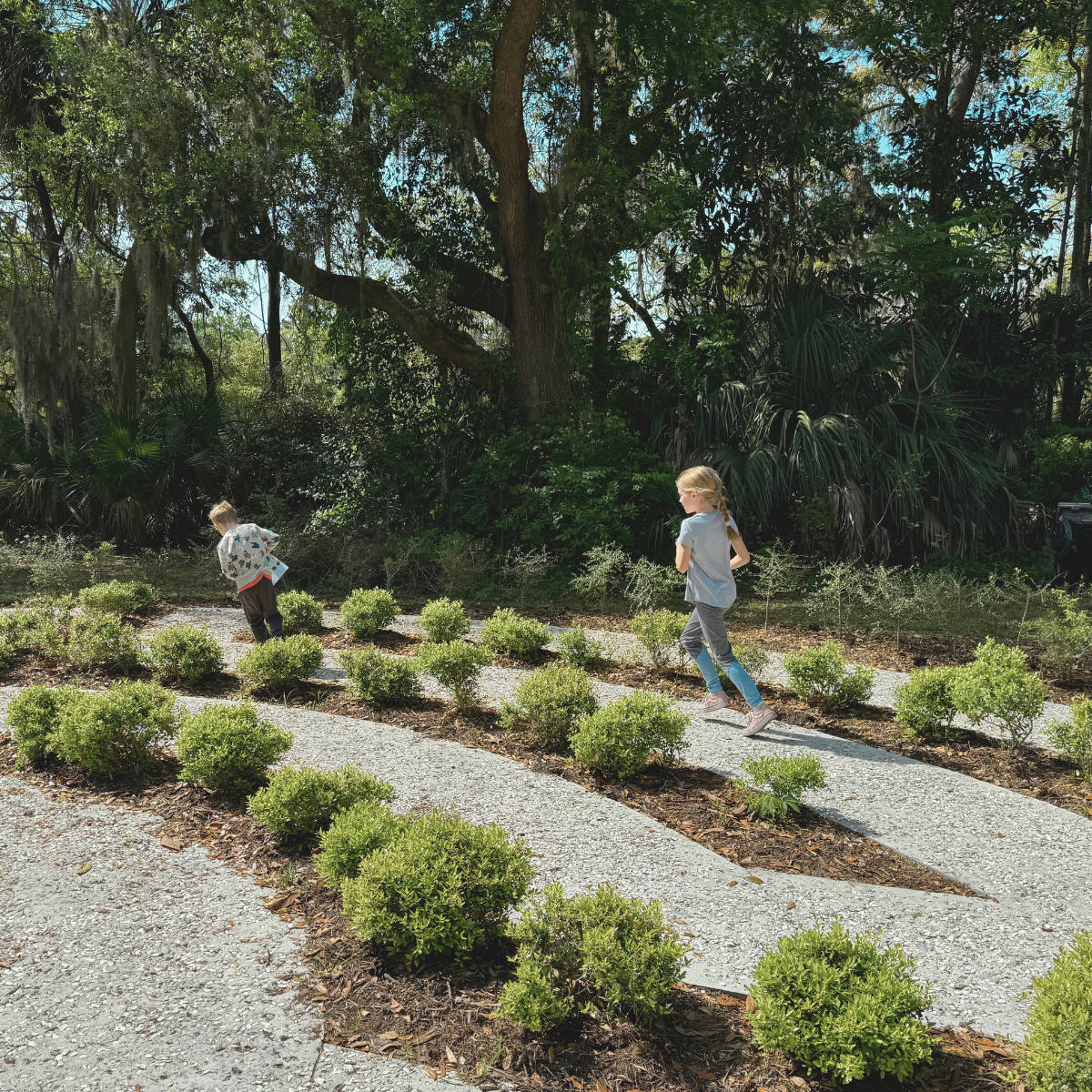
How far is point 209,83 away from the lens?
1078 cm

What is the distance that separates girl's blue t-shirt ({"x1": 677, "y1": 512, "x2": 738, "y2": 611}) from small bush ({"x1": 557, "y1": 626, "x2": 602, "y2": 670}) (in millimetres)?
1392

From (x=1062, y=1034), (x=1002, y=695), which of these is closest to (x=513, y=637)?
(x=1002, y=695)

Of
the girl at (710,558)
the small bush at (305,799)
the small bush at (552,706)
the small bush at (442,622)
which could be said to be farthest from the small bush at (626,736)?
the small bush at (442,622)

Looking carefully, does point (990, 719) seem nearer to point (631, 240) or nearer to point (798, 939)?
point (798, 939)

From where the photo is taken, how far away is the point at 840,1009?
8.00 ft

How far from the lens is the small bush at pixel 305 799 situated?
12.5 feet

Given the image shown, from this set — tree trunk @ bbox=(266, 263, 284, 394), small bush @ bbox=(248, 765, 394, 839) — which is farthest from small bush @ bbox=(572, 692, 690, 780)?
tree trunk @ bbox=(266, 263, 284, 394)

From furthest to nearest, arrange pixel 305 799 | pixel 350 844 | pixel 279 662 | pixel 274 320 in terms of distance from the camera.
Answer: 1. pixel 274 320
2. pixel 279 662
3. pixel 305 799
4. pixel 350 844

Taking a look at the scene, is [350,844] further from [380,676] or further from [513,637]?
[513,637]

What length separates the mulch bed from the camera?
2469mm

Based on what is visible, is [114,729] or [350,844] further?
[114,729]

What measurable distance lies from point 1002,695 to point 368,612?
4596 mm

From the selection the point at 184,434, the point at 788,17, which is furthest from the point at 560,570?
the point at 788,17

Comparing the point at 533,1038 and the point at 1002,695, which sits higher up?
the point at 1002,695
